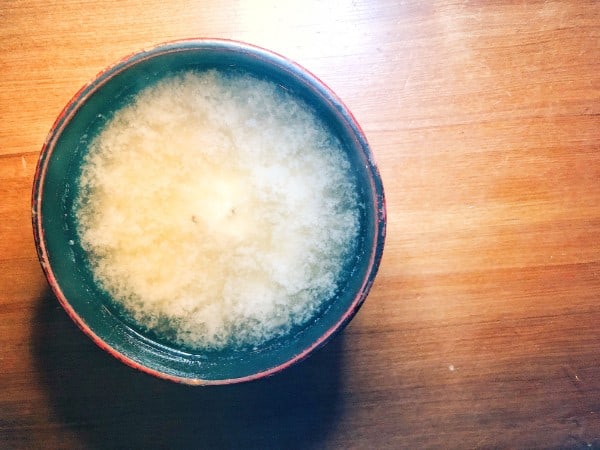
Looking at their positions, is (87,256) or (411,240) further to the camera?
(411,240)

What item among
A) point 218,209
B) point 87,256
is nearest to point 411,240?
point 218,209

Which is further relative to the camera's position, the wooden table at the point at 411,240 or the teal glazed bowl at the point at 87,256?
the wooden table at the point at 411,240

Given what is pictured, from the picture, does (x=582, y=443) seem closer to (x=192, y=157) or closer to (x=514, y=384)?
(x=514, y=384)

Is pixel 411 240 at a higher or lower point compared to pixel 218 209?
lower

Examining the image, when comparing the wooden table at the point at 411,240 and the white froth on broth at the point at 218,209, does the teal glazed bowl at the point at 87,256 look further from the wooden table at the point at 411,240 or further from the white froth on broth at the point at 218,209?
the wooden table at the point at 411,240

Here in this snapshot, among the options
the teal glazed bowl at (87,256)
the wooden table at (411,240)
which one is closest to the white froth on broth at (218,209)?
the teal glazed bowl at (87,256)

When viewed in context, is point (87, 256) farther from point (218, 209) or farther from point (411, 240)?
point (411, 240)

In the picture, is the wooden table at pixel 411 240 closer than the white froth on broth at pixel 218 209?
No

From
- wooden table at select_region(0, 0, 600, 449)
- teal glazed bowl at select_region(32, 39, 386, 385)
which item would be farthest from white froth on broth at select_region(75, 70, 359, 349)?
wooden table at select_region(0, 0, 600, 449)
